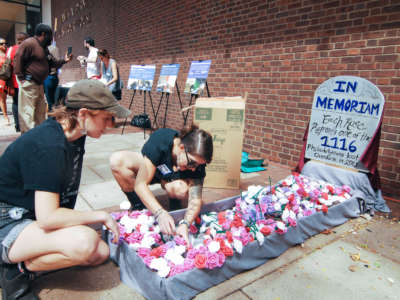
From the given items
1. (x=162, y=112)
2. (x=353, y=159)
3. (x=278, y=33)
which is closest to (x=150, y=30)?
(x=162, y=112)

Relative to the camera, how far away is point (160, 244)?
2090mm

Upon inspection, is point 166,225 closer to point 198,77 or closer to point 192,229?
point 192,229

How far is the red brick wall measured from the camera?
3.38 m

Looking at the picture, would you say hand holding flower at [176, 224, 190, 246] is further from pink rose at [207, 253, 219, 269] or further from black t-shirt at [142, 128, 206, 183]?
black t-shirt at [142, 128, 206, 183]

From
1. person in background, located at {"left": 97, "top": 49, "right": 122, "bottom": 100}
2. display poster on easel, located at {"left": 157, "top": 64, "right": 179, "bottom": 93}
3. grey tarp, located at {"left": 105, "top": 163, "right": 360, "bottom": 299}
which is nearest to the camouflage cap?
grey tarp, located at {"left": 105, "top": 163, "right": 360, "bottom": 299}

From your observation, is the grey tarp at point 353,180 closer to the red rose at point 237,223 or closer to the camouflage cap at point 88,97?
the red rose at point 237,223

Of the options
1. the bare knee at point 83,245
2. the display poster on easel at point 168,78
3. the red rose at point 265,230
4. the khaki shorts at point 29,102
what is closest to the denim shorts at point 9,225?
the bare knee at point 83,245

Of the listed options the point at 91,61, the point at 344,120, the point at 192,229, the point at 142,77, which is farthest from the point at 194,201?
the point at 91,61

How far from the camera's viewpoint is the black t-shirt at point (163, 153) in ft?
7.29

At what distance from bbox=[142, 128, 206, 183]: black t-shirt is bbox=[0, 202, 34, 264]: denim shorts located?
2.90ft

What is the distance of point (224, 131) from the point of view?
3.53 m

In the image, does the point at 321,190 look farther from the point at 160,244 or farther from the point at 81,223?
the point at 81,223

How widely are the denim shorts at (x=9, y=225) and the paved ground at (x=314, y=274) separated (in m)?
0.37

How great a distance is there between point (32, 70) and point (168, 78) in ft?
7.41
